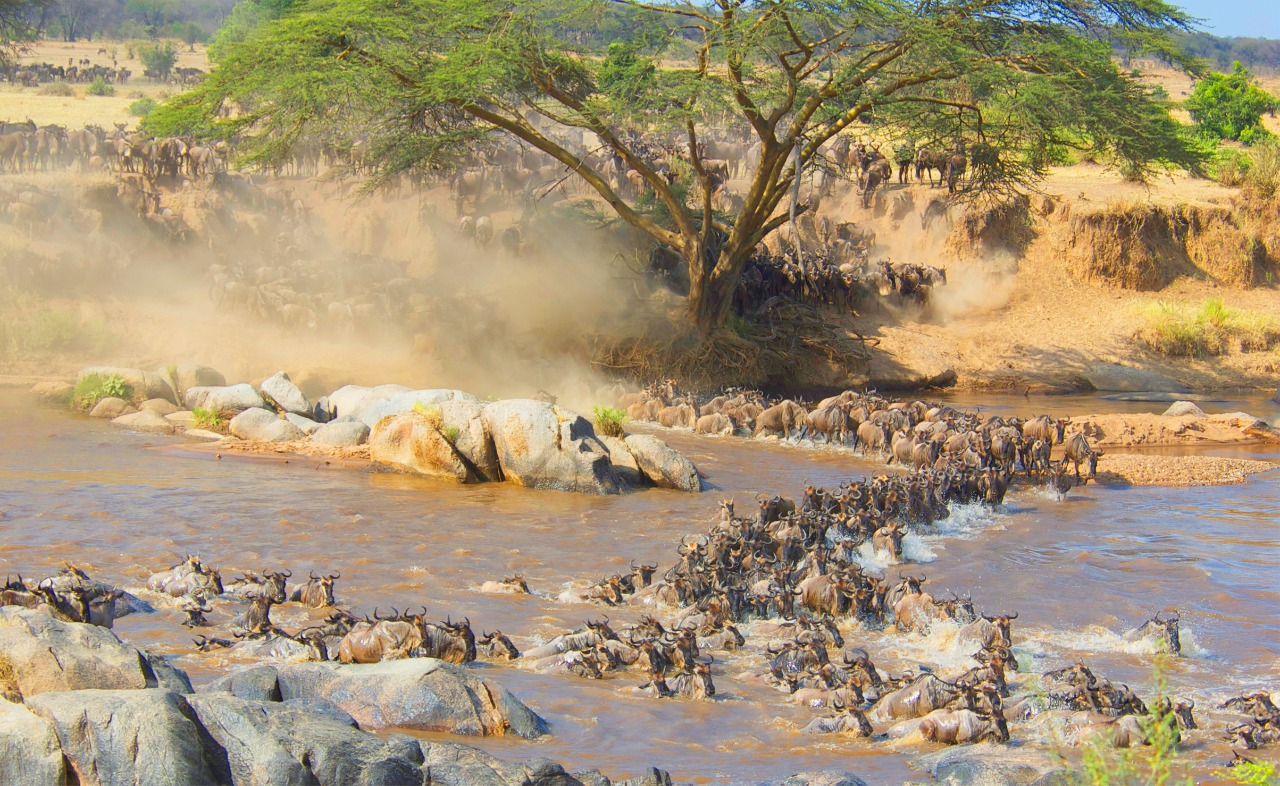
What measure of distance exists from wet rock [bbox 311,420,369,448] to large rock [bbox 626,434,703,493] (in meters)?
3.01

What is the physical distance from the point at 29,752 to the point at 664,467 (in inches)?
346

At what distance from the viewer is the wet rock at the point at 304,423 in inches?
559

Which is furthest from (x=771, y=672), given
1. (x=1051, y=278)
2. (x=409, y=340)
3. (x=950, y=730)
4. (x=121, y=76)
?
(x=121, y=76)

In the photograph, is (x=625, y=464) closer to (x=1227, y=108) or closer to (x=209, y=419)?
(x=209, y=419)

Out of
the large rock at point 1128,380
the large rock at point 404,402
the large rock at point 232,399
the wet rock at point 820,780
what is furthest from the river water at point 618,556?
the large rock at point 1128,380

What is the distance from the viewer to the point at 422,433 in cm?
1270

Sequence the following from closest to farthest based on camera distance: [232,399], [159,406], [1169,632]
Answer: [1169,632], [232,399], [159,406]

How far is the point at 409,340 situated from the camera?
1938 centimetres

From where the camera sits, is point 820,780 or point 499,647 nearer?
point 820,780

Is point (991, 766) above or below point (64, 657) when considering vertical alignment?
below

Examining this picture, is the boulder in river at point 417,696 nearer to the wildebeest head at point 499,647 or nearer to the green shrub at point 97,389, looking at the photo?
the wildebeest head at point 499,647

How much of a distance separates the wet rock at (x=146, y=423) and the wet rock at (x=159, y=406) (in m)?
0.24

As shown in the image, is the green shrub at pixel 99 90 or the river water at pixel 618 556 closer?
the river water at pixel 618 556

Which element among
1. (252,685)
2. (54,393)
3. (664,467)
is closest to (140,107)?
(54,393)
